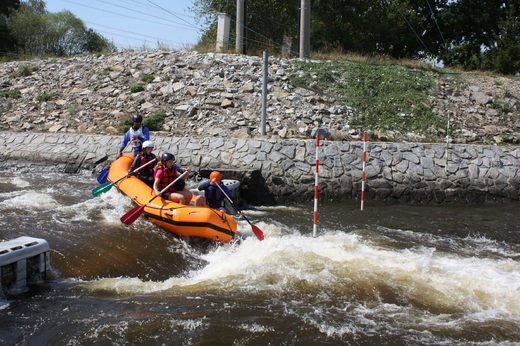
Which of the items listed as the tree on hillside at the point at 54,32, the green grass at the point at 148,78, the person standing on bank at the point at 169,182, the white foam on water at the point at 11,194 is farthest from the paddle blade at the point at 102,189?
the tree on hillside at the point at 54,32

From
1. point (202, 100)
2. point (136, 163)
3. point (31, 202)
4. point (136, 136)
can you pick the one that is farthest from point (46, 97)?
point (136, 163)

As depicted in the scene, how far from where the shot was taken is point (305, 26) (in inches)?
663

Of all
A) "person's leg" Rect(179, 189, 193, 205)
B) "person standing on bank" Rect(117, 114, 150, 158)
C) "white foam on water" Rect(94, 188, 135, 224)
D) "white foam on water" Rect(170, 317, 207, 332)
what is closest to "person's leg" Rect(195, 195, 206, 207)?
"person's leg" Rect(179, 189, 193, 205)

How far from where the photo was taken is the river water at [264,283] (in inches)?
168

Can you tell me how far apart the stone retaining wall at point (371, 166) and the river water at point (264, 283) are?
6.13 ft

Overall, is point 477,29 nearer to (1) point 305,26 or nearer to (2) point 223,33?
(1) point 305,26

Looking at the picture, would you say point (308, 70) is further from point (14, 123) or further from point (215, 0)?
point (215, 0)

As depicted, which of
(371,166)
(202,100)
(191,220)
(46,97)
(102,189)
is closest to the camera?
(191,220)

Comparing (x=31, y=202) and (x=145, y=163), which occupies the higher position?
(x=145, y=163)

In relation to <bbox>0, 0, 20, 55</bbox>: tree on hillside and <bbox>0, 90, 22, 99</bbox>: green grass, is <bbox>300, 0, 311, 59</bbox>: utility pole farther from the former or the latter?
<bbox>0, 0, 20, 55</bbox>: tree on hillside

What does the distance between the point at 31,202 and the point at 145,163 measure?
1.89 metres

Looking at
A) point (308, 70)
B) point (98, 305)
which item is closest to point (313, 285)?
point (98, 305)

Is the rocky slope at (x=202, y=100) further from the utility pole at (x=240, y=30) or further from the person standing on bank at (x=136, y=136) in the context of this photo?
the person standing on bank at (x=136, y=136)

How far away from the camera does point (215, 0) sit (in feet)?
84.7
